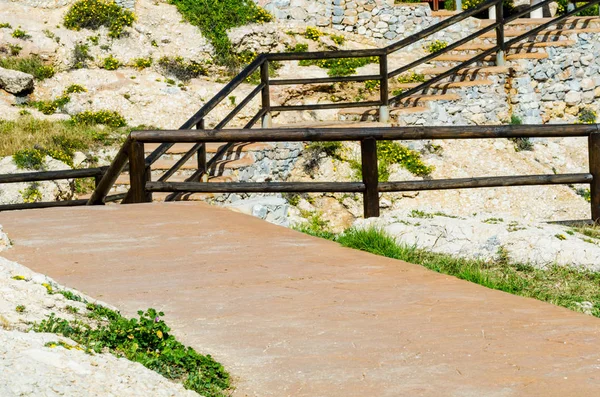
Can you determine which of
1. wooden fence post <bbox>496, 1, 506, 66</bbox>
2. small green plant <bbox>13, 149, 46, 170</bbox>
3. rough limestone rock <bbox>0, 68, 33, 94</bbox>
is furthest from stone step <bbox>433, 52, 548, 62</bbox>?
small green plant <bbox>13, 149, 46, 170</bbox>

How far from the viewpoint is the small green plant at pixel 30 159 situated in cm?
1441

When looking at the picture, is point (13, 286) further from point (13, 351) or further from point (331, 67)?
point (331, 67)

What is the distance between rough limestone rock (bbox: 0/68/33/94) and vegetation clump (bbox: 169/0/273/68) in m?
3.73

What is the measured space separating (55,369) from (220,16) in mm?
16344

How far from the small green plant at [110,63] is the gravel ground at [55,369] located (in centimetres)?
1386

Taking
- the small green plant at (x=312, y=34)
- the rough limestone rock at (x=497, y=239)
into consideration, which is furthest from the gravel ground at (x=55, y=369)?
the small green plant at (x=312, y=34)

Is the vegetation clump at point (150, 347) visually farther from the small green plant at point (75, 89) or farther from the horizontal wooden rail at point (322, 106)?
the small green plant at point (75, 89)

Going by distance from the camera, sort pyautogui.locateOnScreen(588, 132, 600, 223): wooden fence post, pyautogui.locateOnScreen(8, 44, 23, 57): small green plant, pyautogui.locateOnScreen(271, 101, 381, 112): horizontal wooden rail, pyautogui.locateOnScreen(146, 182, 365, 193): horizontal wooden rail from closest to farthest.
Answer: pyautogui.locateOnScreen(146, 182, 365, 193): horizontal wooden rail < pyautogui.locateOnScreen(588, 132, 600, 223): wooden fence post < pyautogui.locateOnScreen(271, 101, 381, 112): horizontal wooden rail < pyautogui.locateOnScreen(8, 44, 23, 57): small green plant

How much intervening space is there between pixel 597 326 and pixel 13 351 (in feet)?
9.84

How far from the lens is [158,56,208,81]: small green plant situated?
60.4 ft

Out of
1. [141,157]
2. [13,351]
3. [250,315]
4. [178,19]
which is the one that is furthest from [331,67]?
[13,351]

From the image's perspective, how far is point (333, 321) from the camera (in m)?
5.20

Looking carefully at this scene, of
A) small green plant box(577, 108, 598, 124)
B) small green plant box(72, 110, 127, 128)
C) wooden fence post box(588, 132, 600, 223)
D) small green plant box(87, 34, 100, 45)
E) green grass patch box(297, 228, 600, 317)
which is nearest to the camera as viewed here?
green grass patch box(297, 228, 600, 317)

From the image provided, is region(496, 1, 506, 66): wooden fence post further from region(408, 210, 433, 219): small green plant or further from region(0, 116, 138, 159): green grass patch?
region(408, 210, 433, 219): small green plant
